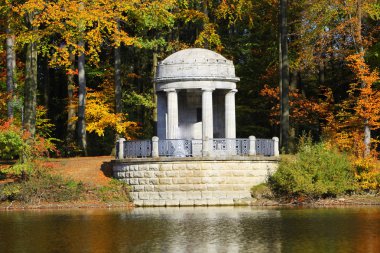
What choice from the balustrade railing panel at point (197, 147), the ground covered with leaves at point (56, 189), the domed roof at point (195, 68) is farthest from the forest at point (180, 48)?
the balustrade railing panel at point (197, 147)

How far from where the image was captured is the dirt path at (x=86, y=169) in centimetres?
3875

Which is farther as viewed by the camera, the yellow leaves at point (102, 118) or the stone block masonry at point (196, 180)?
the yellow leaves at point (102, 118)

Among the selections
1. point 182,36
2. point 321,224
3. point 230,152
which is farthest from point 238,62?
point 321,224

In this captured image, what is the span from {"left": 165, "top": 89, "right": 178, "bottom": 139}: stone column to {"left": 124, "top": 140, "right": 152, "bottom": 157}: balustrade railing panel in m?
2.46

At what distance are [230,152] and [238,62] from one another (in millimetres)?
20163

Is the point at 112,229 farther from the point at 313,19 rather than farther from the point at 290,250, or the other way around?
the point at 313,19

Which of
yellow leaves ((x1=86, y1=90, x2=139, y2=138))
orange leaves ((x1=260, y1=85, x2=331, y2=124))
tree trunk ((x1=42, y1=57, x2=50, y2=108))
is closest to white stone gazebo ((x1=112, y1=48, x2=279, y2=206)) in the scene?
yellow leaves ((x1=86, y1=90, x2=139, y2=138))

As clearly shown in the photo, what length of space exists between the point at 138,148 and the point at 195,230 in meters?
12.8

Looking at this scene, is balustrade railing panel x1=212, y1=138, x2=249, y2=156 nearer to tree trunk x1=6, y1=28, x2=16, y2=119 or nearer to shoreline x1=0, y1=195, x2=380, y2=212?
shoreline x1=0, y1=195, x2=380, y2=212

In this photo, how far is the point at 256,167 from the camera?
123 feet

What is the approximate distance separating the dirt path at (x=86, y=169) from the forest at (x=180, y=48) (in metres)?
1.22

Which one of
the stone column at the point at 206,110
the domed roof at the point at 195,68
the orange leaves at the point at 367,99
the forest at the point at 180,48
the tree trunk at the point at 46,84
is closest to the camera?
the domed roof at the point at 195,68

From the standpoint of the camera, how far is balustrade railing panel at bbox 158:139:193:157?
3806 centimetres

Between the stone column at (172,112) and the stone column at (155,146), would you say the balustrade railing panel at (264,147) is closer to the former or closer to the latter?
the stone column at (172,112)
